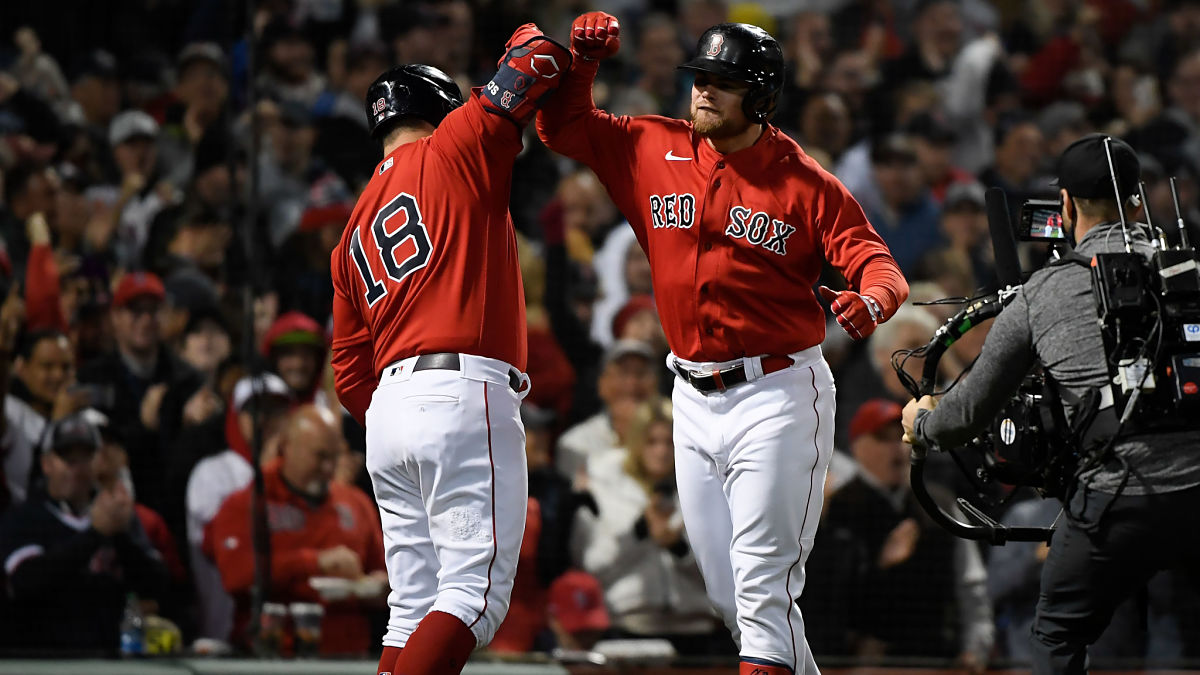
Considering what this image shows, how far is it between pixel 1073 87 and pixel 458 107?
600cm

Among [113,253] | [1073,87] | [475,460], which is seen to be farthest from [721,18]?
[475,460]

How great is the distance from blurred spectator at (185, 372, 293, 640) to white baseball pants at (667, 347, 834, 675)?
9.40 feet

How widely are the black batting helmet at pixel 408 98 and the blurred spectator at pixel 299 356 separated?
9.09 ft

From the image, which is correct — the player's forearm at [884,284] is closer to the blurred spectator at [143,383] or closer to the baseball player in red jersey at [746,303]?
the baseball player in red jersey at [746,303]

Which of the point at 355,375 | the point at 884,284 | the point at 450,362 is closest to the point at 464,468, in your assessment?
the point at 450,362

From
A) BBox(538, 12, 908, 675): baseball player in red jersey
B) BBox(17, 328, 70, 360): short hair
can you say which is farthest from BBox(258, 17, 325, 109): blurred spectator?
BBox(538, 12, 908, 675): baseball player in red jersey

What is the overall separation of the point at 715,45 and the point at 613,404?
10.3ft

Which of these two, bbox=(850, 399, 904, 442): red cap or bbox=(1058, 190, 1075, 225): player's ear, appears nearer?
bbox=(1058, 190, 1075, 225): player's ear

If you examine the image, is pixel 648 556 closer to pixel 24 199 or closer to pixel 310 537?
pixel 310 537

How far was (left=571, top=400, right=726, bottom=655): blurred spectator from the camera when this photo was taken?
6379 millimetres

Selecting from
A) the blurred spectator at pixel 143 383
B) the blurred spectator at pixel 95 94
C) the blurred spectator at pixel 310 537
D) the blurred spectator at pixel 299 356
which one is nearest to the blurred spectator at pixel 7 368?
the blurred spectator at pixel 143 383

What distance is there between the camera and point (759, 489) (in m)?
3.79

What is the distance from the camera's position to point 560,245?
7598mm

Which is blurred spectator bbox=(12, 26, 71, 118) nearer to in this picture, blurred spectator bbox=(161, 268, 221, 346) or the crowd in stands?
the crowd in stands
